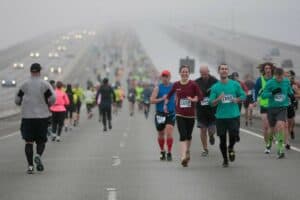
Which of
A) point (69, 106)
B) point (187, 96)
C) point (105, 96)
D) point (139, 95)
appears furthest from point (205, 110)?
point (139, 95)

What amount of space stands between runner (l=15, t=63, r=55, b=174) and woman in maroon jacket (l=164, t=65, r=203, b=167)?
2.39 metres

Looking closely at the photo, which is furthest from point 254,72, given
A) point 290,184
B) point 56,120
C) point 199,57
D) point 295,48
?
point 199,57

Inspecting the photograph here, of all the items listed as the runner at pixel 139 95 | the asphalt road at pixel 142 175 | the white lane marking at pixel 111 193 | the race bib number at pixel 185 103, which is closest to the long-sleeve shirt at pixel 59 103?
the asphalt road at pixel 142 175

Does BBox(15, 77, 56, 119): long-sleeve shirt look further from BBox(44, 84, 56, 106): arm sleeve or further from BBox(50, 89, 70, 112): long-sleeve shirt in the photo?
BBox(50, 89, 70, 112): long-sleeve shirt

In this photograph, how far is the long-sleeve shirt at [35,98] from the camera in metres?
15.4

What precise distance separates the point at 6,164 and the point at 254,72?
5131cm

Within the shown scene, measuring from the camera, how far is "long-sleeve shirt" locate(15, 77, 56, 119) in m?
15.4

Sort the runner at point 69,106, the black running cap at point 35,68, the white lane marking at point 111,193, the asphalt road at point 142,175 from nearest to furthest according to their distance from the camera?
the white lane marking at point 111,193
the asphalt road at point 142,175
the black running cap at point 35,68
the runner at point 69,106

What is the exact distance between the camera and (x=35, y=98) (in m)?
15.4

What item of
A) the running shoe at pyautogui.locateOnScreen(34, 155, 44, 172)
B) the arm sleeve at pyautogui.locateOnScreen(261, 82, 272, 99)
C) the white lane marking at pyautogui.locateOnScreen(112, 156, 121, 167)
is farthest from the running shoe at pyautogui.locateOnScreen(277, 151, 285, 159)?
the running shoe at pyautogui.locateOnScreen(34, 155, 44, 172)

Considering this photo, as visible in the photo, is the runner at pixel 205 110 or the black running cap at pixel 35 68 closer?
the black running cap at pixel 35 68

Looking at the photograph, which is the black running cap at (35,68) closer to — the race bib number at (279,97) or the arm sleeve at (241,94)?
the arm sleeve at (241,94)

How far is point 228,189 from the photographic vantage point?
43.1 ft

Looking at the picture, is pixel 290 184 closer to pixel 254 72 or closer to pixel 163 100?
pixel 163 100
